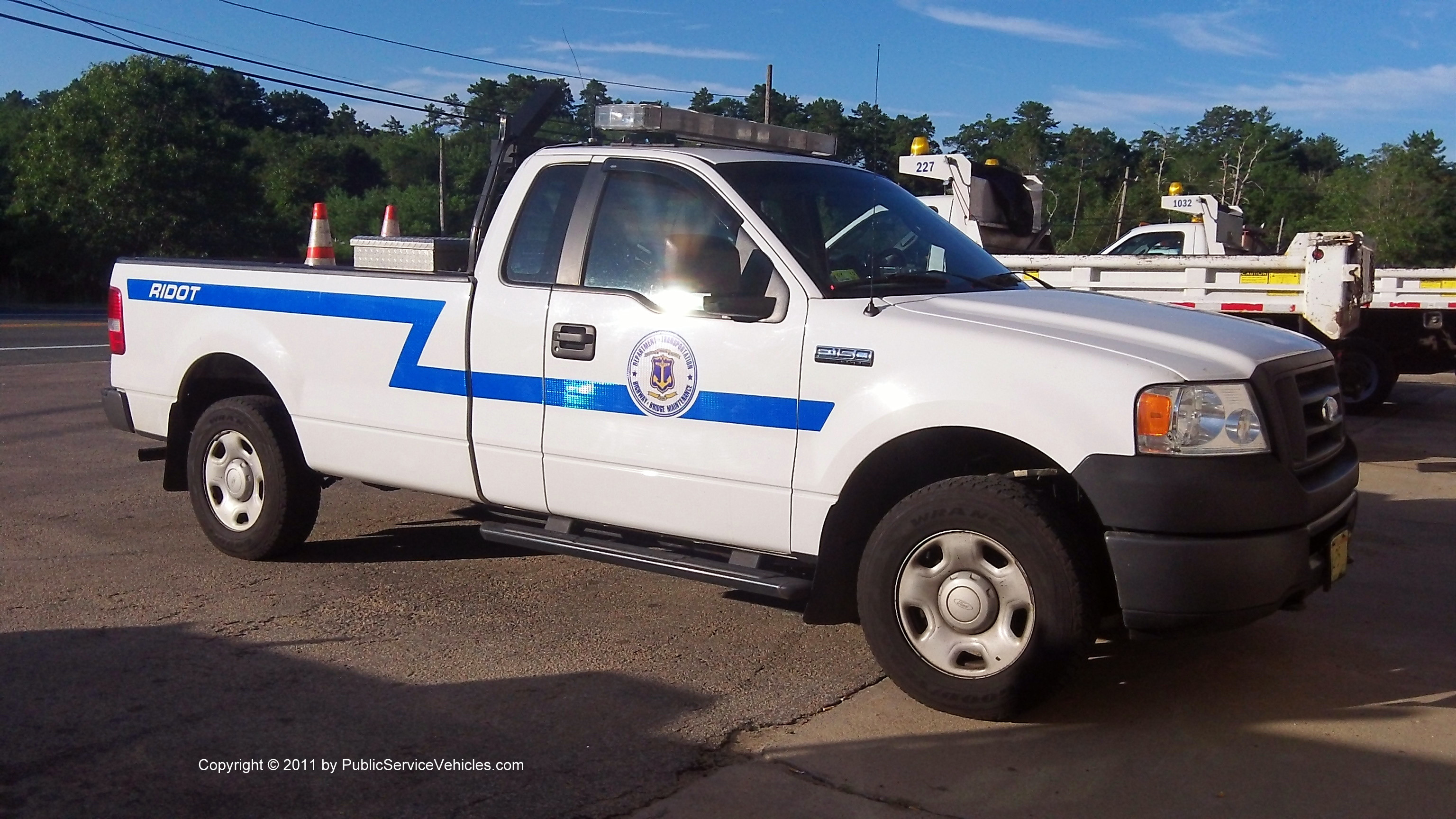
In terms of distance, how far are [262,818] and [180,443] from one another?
3.72 m

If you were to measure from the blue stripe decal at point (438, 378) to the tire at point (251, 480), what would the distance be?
550 mm

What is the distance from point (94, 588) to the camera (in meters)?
5.85

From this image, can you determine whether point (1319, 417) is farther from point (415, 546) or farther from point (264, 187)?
point (264, 187)

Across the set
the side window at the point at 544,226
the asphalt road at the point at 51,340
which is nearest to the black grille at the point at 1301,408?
the side window at the point at 544,226

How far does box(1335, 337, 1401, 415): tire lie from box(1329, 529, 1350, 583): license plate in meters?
9.94

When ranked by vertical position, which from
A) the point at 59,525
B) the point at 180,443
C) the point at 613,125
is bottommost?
the point at 59,525

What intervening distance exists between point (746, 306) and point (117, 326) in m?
4.05

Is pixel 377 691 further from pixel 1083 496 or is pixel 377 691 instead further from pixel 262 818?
pixel 1083 496

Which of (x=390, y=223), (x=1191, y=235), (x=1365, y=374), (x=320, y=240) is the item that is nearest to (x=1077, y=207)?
(x=1191, y=235)

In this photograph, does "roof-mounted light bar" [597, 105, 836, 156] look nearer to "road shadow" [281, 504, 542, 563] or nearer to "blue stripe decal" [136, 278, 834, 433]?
"blue stripe decal" [136, 278, 834, 433]

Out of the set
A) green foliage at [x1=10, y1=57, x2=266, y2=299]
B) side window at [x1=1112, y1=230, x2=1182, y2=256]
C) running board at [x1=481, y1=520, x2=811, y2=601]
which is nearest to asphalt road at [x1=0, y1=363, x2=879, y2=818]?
running board at [x1=481, y1=520, x2=811, y2=601]

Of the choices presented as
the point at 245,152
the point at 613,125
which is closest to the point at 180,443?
the point at 613,125

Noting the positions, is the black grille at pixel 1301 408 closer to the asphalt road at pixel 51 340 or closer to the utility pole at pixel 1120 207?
the asphalt road at pixel 51 340

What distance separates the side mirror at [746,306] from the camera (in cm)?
469
